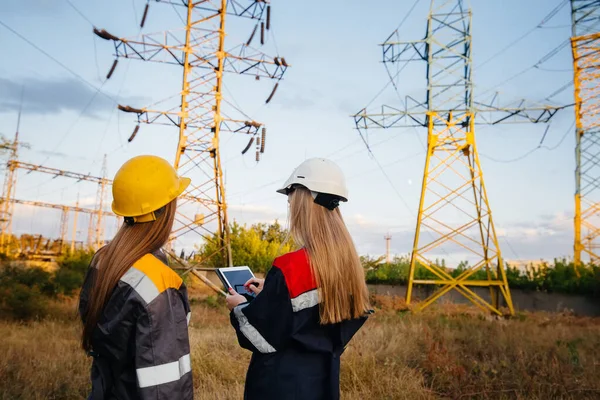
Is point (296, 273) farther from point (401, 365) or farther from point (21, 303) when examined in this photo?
point (21, 303)

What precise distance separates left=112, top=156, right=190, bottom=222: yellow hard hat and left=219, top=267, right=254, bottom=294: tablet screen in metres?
0.66

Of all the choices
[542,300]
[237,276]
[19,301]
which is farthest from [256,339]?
[542,300]

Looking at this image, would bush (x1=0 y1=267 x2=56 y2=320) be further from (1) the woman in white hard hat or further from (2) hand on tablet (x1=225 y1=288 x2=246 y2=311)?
(1) the woman in white hard hat

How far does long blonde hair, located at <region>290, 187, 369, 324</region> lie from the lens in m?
2.33

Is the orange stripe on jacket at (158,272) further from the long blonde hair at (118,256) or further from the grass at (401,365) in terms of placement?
the grass at (401,365)

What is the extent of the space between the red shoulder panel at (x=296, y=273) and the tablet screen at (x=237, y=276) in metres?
0.60

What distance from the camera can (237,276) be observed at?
2920mm

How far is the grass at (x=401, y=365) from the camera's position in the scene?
205 inches

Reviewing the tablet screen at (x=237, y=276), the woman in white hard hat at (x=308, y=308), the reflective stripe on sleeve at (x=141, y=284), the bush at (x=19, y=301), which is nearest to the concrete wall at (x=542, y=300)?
the bush at (x=19, y=301)

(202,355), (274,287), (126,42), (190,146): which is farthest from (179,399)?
(126,42)

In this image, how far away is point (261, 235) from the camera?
30.3 metres

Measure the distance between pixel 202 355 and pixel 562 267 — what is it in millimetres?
16294

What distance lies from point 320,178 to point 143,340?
118cm

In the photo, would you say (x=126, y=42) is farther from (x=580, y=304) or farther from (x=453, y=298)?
(x=580, y=304)
